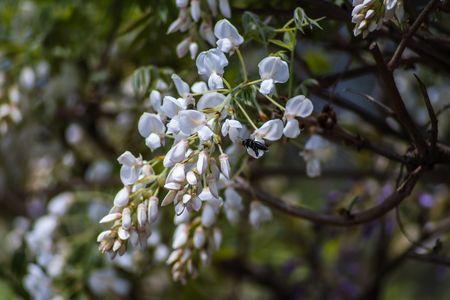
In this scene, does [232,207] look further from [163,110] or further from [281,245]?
[281,245]

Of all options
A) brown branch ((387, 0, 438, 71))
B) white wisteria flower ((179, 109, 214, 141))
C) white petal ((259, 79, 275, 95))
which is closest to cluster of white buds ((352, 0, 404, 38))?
brown branch ((387, 0, 438, 71))

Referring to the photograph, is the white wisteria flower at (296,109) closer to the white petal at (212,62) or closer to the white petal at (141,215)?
the white petal at (212,62)

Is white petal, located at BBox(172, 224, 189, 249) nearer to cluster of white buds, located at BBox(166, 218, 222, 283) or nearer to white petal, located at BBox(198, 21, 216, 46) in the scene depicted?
cluster of white buds, located at BBox(166, 218, 222, 283)

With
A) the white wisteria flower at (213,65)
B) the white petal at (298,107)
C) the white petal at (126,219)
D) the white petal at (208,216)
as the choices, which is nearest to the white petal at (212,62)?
the white wisteria flower at (213,65)

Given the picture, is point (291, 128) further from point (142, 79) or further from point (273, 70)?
point (142, 79)

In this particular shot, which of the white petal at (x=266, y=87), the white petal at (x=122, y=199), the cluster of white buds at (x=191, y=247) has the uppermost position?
the white petal at (x=266, y=87)

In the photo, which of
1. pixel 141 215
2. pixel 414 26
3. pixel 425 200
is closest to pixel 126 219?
pixel 141 215

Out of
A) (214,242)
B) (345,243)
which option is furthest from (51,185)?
(214,242)
